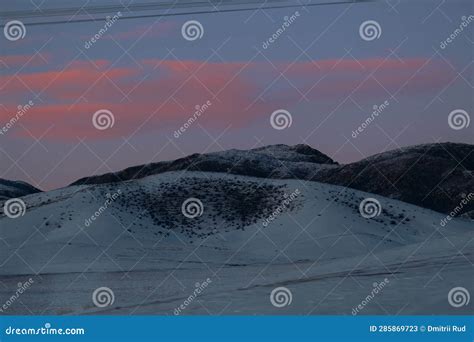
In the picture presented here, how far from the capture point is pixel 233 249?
8.02 meters

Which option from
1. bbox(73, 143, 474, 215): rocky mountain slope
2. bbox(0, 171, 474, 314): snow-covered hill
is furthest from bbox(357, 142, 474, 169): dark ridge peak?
bbox(0, 171, 474, 314): snow-covered hill

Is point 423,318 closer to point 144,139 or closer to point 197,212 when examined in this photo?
point 197,212

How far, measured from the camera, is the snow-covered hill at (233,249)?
26.0ft

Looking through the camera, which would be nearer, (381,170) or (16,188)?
(381,170)

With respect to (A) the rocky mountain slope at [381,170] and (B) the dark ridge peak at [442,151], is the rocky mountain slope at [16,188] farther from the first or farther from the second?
(B) the dark ridge peak at [442,151]

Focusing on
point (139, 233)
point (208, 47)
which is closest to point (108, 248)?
point (139, 233)

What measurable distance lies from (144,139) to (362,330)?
1.99 m

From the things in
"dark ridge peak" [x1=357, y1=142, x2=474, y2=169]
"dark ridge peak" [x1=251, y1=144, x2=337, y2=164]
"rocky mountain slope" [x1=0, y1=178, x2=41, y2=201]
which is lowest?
"rocky mountain slope" [x1=0, y1=178, x2=41, y2=201]

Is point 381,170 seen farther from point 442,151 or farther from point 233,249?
point 233,249

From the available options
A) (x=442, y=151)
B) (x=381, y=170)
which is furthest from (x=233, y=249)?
(x=442, y=151)

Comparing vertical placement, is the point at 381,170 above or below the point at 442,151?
below

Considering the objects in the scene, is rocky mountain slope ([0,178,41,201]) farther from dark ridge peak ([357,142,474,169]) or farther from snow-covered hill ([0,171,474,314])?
dark ridge peak ([357,142,474,169])

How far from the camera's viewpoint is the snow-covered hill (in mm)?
7930

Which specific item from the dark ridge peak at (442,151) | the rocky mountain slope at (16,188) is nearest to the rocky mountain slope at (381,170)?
the dark ridge peak at (442,151)
